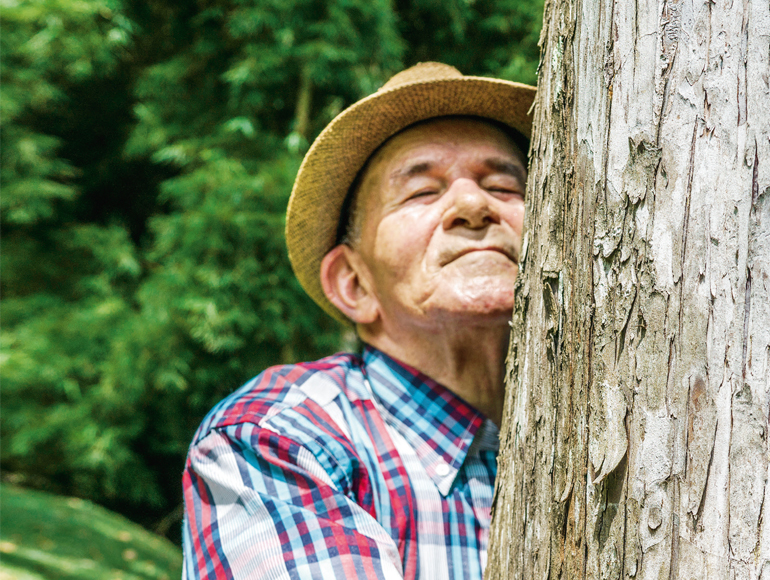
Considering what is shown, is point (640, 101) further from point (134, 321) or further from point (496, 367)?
point (134, 321)

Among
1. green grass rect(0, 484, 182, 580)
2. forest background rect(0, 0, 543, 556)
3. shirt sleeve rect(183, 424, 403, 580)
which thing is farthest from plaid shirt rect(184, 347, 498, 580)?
green grass rect(0, 484, 182, 580)

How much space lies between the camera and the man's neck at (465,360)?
1.63 metres

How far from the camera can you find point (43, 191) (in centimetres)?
526

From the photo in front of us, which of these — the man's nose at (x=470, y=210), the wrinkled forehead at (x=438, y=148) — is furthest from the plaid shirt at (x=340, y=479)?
the wrinkled forehead at (x=438, y=148)

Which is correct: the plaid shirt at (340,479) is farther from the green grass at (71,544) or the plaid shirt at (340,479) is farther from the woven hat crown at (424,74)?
the green grass at (71,544)

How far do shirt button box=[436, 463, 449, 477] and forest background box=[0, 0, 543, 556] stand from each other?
2.82 m

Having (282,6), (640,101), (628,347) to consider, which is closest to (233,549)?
(628,347)

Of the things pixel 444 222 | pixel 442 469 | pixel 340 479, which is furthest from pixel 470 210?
pixel 340 479

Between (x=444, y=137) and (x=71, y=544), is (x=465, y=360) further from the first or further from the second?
(x=71, y=544)

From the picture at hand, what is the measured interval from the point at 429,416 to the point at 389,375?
0.17 meters

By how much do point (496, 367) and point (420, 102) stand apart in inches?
31.4

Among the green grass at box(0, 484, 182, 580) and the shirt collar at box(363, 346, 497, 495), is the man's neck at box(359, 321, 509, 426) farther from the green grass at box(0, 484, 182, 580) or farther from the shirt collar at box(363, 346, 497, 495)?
the green grass at box(0, 484, 182, 580)

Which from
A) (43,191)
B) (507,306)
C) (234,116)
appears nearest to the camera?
(507,306)

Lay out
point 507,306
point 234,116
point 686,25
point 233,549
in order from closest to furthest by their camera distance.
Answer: point 686,25
point 233,549
point 507,306
point 234,116
